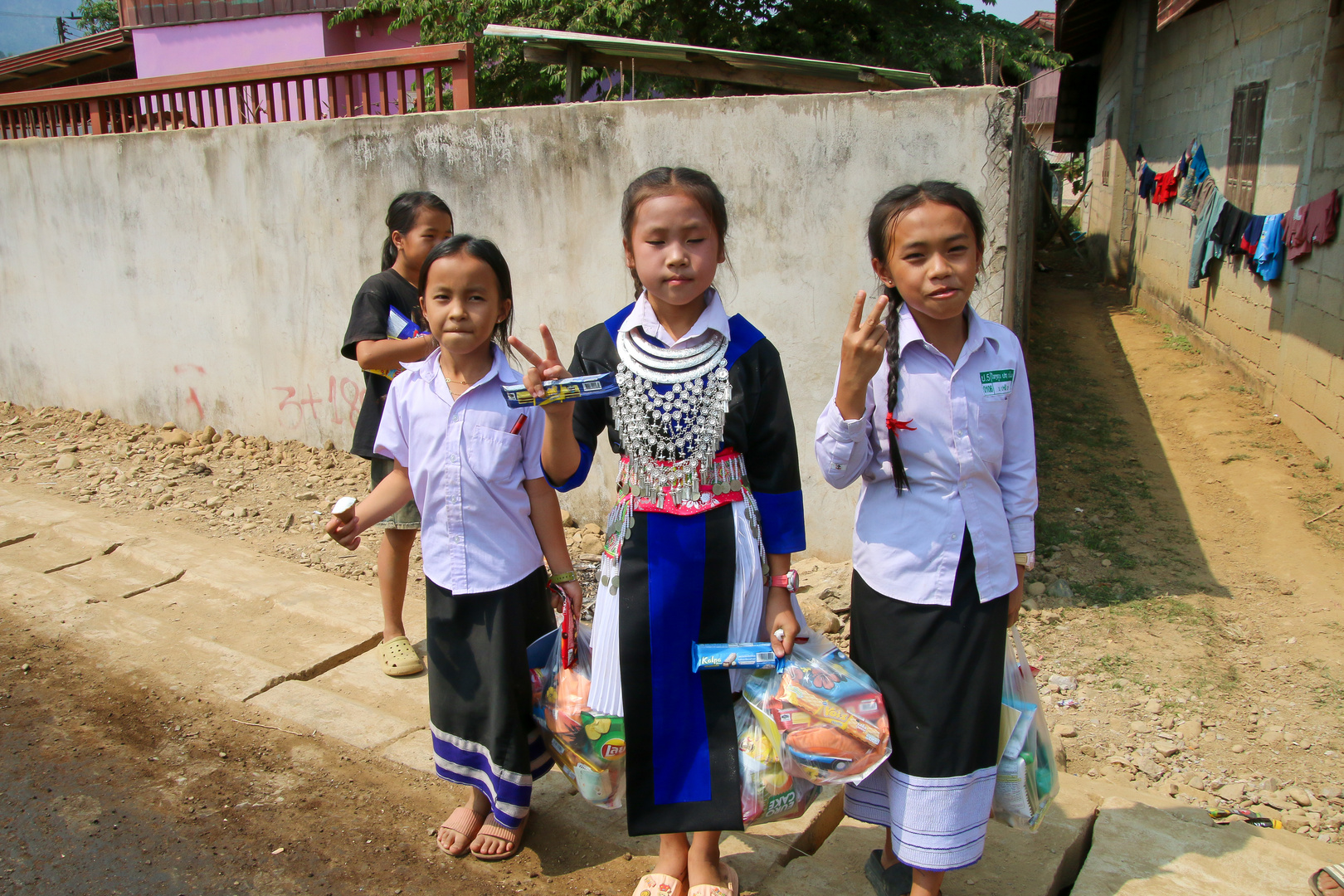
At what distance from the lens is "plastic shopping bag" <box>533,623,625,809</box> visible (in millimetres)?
→ 2039

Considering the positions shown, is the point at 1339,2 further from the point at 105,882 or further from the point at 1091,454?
the point at 105,882

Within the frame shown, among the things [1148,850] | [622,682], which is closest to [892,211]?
[622,682]

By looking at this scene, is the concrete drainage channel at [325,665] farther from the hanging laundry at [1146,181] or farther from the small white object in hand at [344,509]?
the hanging laundry at [1146,181]

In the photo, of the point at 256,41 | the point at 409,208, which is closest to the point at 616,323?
the point at 409,208

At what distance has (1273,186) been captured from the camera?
22.1ft

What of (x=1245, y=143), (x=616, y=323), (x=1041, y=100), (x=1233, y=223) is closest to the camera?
(x=616, y=323)

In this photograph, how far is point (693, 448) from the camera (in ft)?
6.53

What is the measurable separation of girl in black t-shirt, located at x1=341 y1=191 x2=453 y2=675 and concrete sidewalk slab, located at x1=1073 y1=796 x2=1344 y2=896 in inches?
91.4

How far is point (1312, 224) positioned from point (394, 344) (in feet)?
19.0

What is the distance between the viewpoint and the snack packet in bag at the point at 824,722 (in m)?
1.88

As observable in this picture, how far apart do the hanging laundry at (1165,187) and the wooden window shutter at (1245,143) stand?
1599 millimetres

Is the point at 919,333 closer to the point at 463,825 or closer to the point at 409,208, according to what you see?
the point at 463,825

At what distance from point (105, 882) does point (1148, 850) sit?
2.64 metres

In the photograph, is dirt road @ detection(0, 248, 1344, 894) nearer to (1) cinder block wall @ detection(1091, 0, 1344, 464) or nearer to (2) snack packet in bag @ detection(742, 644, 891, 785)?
(1) cinder block wall @ detection(1091, 0, 1344, 464)
